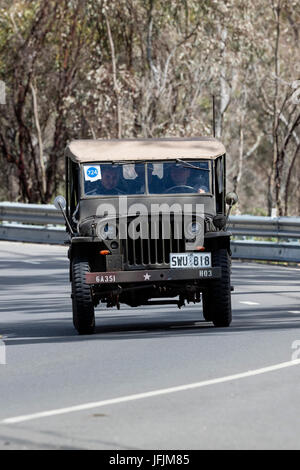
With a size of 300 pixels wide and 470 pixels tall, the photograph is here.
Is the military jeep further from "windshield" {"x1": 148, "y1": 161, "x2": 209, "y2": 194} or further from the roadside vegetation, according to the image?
the roadside vegetation

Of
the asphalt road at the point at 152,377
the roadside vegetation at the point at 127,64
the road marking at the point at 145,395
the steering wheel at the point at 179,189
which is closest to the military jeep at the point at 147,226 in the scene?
the steering wheel at the point at 179,189

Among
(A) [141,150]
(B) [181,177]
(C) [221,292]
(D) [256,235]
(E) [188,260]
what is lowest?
(D) [256,235]

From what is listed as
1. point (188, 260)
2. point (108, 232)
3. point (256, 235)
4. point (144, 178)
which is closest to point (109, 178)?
point (144, 178)

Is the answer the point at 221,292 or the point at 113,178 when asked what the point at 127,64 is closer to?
the point at 113,178

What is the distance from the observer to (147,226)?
1296 centimetres

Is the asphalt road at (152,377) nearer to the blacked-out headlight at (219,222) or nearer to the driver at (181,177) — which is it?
the blacked-out headlight at (219,222)

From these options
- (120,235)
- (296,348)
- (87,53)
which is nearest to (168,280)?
(120,235)

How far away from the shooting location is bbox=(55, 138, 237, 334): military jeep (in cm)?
1295

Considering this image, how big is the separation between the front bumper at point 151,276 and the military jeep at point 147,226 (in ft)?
0.03

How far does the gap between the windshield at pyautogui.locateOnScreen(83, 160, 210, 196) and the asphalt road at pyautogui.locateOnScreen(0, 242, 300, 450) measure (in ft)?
5.13

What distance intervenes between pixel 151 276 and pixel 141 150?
185cm

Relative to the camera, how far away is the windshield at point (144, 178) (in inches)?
543

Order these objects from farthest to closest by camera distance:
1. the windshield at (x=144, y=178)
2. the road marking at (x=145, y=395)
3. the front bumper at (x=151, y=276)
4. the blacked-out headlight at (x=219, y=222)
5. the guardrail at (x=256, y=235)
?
1. the guardrail at (x=256, y=235)
2. the windshield at (x=144, y=178)
3. the blacked-out headlight at (x=219, y=222)
4. the front bumper at (x=151, y=276)
5. the road marking at (x=145, y=395)

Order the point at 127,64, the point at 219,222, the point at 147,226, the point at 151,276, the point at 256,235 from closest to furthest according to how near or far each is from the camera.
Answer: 1. the point at 151,276
2. the point at 147,226
3. the point at 219,222
4. the point at 256,235
5. the point at 127,64
